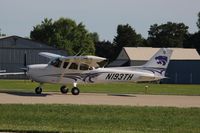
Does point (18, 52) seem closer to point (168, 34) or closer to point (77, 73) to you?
point (168, 34)

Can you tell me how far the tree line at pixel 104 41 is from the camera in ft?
422

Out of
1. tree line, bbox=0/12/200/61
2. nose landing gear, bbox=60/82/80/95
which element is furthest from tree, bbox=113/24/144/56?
nose landing gear, bbox=60/82/80/95

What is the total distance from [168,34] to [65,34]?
34.2 m

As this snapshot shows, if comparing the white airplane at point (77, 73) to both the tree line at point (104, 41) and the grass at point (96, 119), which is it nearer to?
the grass at point (96, 119)

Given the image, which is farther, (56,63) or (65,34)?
(65,34)

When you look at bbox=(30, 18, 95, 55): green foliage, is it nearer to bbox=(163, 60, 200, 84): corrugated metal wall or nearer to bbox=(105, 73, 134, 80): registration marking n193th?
bbox=(163, 60, 200, 84): corrugated metal wall

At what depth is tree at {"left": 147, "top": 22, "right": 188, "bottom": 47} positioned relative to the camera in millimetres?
144750

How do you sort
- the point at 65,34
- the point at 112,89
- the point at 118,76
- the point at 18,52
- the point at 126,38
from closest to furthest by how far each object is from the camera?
the point at 118,76 < the point at 112,89 < the point at 18,52 < the point at 65,34 < the point at 126,38

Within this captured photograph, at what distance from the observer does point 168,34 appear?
497 feet

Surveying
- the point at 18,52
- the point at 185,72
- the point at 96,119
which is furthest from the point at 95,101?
the point at 18,52

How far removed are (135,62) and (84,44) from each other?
90.9ft

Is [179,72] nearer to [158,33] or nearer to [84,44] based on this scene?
[84,44]

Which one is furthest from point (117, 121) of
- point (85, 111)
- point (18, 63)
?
point (18, 63)

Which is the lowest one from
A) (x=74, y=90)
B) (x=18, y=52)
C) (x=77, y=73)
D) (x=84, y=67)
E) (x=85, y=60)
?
(x=74, y=90)
